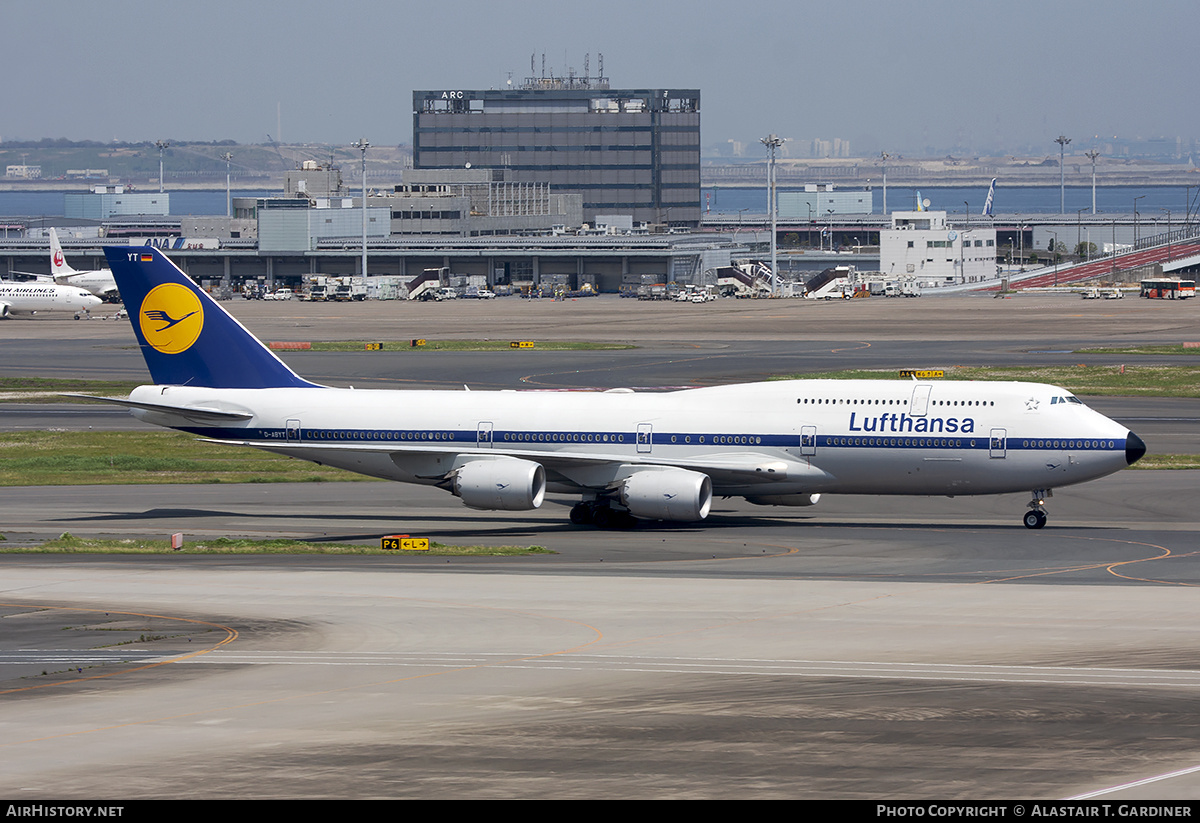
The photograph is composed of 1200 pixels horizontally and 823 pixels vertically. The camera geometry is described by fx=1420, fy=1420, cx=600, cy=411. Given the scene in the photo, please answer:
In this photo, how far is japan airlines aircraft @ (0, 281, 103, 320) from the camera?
545 feet

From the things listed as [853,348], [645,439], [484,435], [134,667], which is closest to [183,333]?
[484,435]

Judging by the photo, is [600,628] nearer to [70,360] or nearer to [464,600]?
[464,600]

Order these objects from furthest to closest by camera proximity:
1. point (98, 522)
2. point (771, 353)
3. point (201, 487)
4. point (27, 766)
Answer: point (771, 353)
point (201, 487)
point (98, 522)
point (27, 766)

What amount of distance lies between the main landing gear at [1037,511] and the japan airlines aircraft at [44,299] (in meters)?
143

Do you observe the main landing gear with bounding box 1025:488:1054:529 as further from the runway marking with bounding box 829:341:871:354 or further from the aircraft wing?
the runway marking with bounding box 829:341:871:354

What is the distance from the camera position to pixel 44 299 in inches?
6535

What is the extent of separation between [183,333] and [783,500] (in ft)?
73.5

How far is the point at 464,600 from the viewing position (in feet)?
119

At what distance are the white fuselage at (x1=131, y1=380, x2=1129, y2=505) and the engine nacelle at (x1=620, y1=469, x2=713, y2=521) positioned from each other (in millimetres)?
1014

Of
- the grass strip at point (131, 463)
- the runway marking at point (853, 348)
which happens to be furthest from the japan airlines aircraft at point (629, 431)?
the runway marking at point (853, 348)

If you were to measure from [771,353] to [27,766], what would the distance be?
94.1 m

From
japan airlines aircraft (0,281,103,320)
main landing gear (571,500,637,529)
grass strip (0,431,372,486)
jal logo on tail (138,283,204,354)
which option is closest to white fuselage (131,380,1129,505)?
main landing gear (571,500,637,529)
